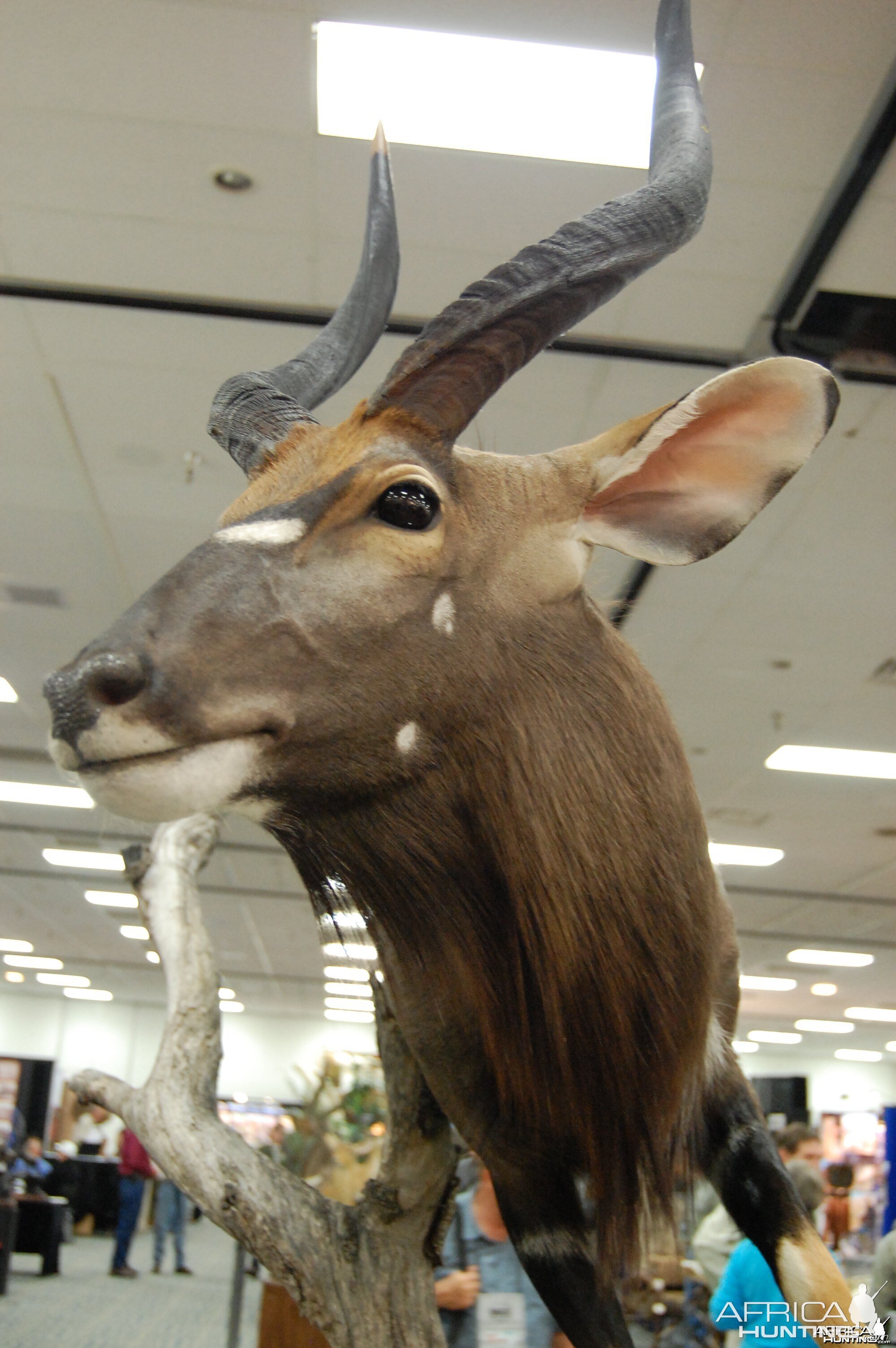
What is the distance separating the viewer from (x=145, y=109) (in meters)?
3.34

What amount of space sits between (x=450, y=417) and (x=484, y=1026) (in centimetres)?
58

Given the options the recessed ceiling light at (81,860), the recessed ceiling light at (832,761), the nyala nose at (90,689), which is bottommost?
the nyala nose at (90,689)

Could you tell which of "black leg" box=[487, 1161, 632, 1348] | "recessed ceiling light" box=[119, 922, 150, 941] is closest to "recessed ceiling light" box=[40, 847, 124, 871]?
"recessed ceiling light" box=[119, 922, 150, 941]

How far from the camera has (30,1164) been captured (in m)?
13.2

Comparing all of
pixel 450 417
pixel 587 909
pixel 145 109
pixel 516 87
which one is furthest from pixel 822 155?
pixel 587 909

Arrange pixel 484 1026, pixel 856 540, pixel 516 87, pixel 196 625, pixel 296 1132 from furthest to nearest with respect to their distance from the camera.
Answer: pixel 856 540, pixel 296 1132, pixel 516 87, pixel 484 1026, pixel 196 625

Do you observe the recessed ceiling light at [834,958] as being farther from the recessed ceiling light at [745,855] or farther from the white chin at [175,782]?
the white chin at [175,782]

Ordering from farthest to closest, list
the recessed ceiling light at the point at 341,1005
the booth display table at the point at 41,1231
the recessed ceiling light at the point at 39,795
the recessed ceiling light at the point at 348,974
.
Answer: the recessed ceiling light at the point at 341,1005, the booth display table at the point at 41,1231, the recessed ceiling light at the point at 39,795, the recessed ceiling light at the point at 348,974

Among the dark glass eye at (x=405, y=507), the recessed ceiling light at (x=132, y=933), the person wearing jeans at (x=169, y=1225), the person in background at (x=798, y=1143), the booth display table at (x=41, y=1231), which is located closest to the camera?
the dark glass eye at (x=405, y=507)

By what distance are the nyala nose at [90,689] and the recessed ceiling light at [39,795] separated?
9.64 m

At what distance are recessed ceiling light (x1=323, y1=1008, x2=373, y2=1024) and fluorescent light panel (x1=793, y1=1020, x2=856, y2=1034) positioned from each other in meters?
9.10

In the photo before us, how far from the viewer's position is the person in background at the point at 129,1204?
1105 cm

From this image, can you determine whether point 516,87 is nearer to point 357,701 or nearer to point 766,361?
point 766,361

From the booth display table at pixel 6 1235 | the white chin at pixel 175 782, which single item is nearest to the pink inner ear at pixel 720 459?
the white chin at pixel 175 782
